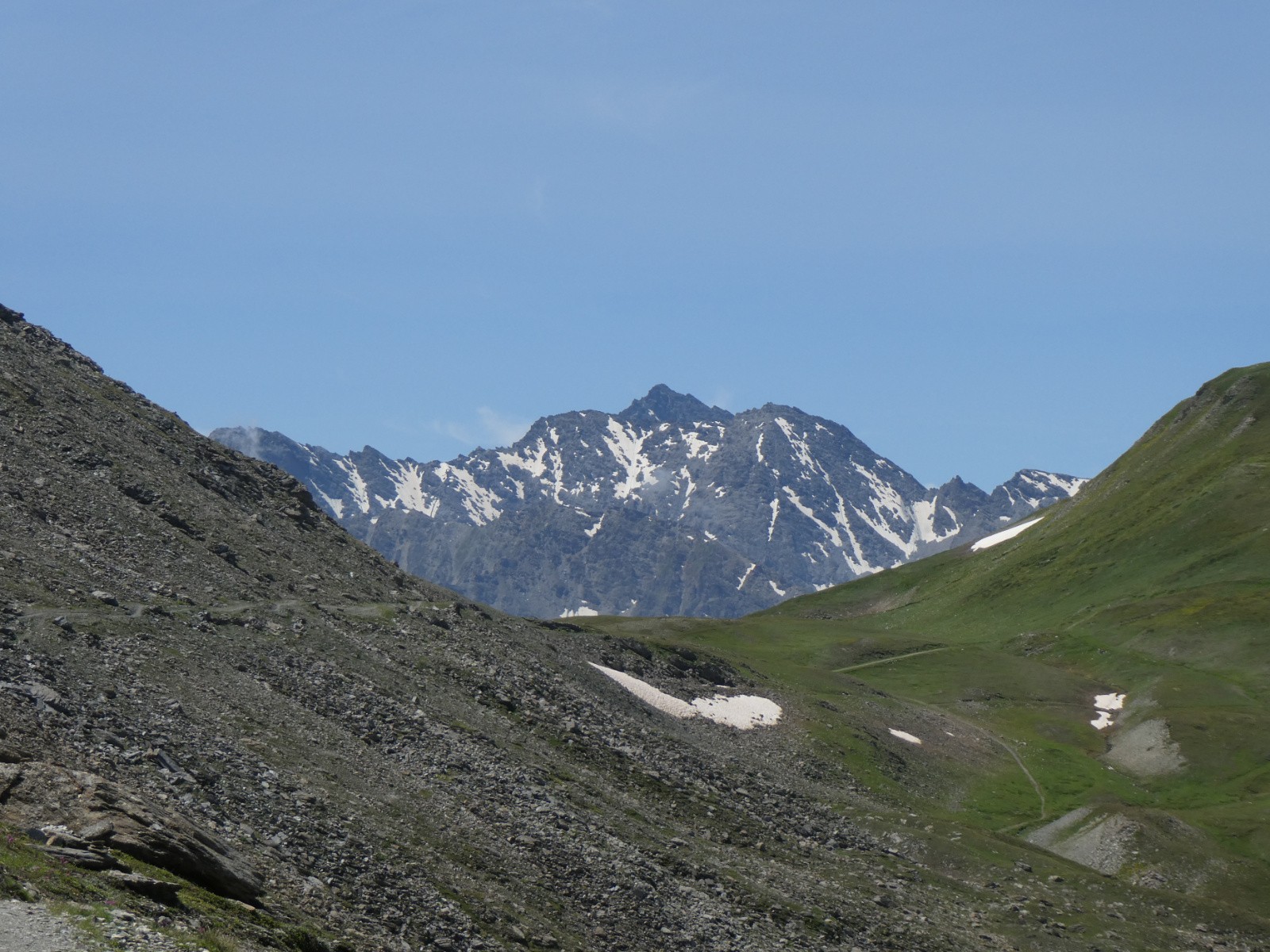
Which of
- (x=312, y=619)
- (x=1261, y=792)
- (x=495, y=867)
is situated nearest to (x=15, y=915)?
(x=495, y=867)

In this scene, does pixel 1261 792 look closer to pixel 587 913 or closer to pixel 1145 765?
pixel 1145 765

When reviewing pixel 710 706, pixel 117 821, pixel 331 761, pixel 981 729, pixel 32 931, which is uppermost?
pixel 981 729

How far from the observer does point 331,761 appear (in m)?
53.0

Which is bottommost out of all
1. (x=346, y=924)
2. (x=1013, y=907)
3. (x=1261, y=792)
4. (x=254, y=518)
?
(x=346, y=924)

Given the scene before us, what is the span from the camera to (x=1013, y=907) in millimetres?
70938

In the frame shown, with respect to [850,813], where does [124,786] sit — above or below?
below

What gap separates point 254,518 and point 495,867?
A: 53.8 m

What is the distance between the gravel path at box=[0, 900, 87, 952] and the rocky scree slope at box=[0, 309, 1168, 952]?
1.19 metres

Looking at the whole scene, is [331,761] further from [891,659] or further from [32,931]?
[891,659]

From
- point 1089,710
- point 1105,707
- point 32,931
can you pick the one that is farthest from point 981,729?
point 32,931

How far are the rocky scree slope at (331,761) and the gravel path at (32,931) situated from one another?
1.19 m

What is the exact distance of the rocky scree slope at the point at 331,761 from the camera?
38.2 meters

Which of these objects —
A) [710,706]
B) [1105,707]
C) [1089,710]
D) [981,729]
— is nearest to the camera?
[710,706]

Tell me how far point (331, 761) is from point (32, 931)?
27.2 meters
